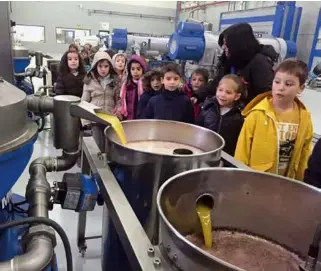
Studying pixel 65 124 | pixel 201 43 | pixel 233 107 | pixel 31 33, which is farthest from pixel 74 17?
pixel 65 124

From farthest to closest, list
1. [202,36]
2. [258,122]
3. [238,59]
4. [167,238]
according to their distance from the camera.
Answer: [202,36], [238,59], [258,122], [167,238]

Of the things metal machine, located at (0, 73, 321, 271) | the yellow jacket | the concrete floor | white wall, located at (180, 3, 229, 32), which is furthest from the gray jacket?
white wall, located at (180, 3, 229, 32)

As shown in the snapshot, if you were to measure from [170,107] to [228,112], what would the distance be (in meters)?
0.38

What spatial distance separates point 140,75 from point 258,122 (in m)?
1.23

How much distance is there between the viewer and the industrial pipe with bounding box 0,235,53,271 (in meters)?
0.54

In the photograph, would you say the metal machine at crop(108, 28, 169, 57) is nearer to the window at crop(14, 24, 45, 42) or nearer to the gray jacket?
the gray jacket

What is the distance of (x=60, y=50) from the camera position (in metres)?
8.93

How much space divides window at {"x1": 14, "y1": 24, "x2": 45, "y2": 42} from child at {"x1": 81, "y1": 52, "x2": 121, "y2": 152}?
739 cm

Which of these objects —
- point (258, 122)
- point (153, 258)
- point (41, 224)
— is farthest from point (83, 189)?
point (258, 122)

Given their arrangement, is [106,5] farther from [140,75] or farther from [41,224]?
[41,224]

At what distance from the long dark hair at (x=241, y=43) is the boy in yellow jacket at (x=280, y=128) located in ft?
1.79

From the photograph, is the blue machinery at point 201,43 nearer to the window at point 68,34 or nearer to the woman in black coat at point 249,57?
the woman in black coat at point 249,57

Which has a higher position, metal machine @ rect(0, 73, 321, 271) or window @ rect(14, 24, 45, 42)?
window @ rect(14, 24, 45, 42)

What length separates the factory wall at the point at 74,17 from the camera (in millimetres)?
8492
